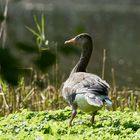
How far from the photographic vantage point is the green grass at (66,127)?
690 centimetres

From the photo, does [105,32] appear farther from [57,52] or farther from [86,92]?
[57,52]

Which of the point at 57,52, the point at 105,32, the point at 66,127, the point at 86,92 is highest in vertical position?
the point at 57,52

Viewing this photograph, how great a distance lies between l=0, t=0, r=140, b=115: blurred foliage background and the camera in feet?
10.5

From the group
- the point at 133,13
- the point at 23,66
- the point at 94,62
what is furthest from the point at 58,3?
the point at 23,66

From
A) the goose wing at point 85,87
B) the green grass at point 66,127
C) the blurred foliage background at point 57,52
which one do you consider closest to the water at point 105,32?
the blurred foliage background at point 57,52

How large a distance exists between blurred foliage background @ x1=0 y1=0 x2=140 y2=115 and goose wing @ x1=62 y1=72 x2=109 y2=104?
1.13 ft

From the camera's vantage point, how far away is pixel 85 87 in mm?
7191

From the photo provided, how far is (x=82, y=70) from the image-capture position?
8.73 m

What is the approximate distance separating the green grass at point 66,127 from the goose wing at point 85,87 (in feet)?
1.39

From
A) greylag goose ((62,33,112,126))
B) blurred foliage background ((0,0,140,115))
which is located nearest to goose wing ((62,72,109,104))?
greylag goose ((62,33,112,126))

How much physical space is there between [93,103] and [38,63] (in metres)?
3.65

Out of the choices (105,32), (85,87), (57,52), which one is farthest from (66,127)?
(105,32)

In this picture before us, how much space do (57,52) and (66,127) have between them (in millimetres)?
4296

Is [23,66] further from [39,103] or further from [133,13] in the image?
[133,13]
